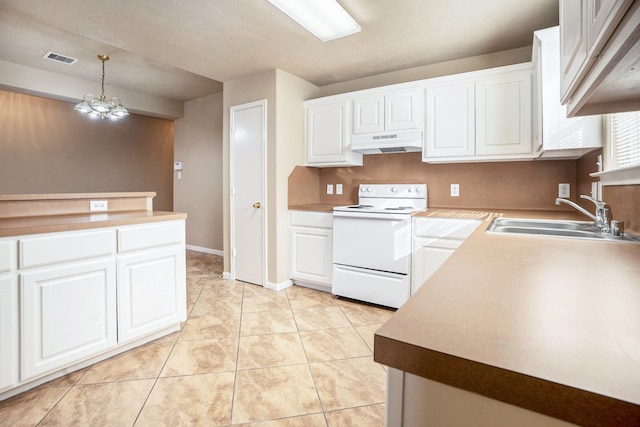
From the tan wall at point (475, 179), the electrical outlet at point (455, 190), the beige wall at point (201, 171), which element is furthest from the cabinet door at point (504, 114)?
the beige wall at point (201, 171)

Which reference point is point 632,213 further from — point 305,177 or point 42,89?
point 42,89

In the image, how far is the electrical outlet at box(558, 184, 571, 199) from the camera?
106 inches

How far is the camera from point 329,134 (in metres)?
3.52

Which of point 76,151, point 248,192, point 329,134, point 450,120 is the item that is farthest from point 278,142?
point 76,151

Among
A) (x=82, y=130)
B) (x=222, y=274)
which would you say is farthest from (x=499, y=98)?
(x=82, y=130)

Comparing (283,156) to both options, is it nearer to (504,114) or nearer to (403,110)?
(403,110)

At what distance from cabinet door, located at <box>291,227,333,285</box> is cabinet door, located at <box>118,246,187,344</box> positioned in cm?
135

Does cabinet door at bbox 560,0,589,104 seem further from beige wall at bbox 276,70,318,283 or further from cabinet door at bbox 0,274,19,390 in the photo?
beige wall at bbox 276,70,318,283

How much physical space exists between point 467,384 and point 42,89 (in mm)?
5244

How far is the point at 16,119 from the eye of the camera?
4.73 meters

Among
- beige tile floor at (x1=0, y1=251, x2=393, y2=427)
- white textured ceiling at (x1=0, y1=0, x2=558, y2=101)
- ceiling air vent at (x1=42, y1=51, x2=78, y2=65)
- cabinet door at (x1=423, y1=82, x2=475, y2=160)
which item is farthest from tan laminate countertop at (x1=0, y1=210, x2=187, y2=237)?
ceiling air vent at (x1=42, y1=51, x2=78, y2=65)

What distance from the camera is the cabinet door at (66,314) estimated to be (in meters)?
1.64

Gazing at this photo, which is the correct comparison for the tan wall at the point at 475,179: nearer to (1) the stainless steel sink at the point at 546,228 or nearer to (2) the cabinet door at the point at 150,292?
(1) the stainless steel sink at the point at 546,228

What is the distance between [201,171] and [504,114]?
4.33 metres
